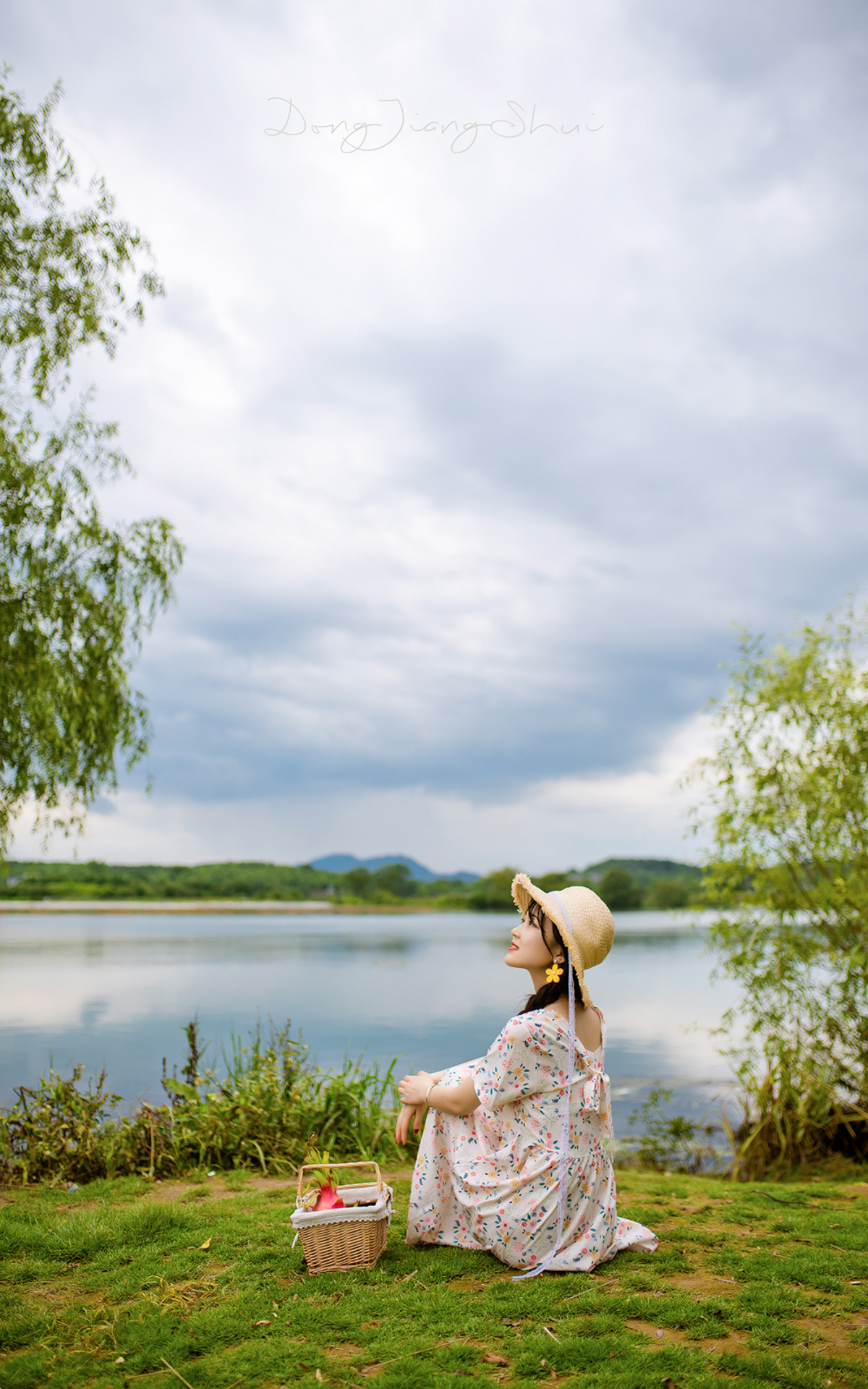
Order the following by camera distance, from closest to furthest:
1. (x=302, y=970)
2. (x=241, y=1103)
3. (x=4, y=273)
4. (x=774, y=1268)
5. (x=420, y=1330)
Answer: (x=420, y=1330), (x=774, y=1268), (x=241, y=1103), (x=4, y=273), (x=302, y=970)

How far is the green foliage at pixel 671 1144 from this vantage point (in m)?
7.63

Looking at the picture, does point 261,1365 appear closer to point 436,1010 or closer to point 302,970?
point 436,1010

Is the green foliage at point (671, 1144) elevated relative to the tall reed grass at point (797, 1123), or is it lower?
lower

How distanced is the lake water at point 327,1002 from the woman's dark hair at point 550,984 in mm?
377

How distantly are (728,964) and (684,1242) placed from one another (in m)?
3.93

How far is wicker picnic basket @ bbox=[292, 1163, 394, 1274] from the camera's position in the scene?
10.9 feet

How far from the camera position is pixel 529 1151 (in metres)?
3.34

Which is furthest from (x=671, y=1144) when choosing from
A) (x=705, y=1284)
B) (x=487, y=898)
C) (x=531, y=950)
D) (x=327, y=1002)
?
(x=487, y=898)

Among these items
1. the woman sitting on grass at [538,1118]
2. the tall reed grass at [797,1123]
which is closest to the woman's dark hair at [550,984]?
the woman sitting on grass at [538,1118]

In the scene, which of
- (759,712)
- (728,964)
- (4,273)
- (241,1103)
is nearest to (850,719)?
(759,712)

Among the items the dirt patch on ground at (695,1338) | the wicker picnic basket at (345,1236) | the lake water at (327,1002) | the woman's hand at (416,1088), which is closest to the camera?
the dirt patch on ground at (695,1338)

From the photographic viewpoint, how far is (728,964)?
754 centimetres

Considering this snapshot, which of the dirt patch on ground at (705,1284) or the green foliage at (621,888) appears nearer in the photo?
the dirt patch on ground at (705,1284)

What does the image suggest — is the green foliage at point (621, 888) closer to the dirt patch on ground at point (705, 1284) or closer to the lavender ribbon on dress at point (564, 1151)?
the dirt patch on ground at point (705, 1284)
